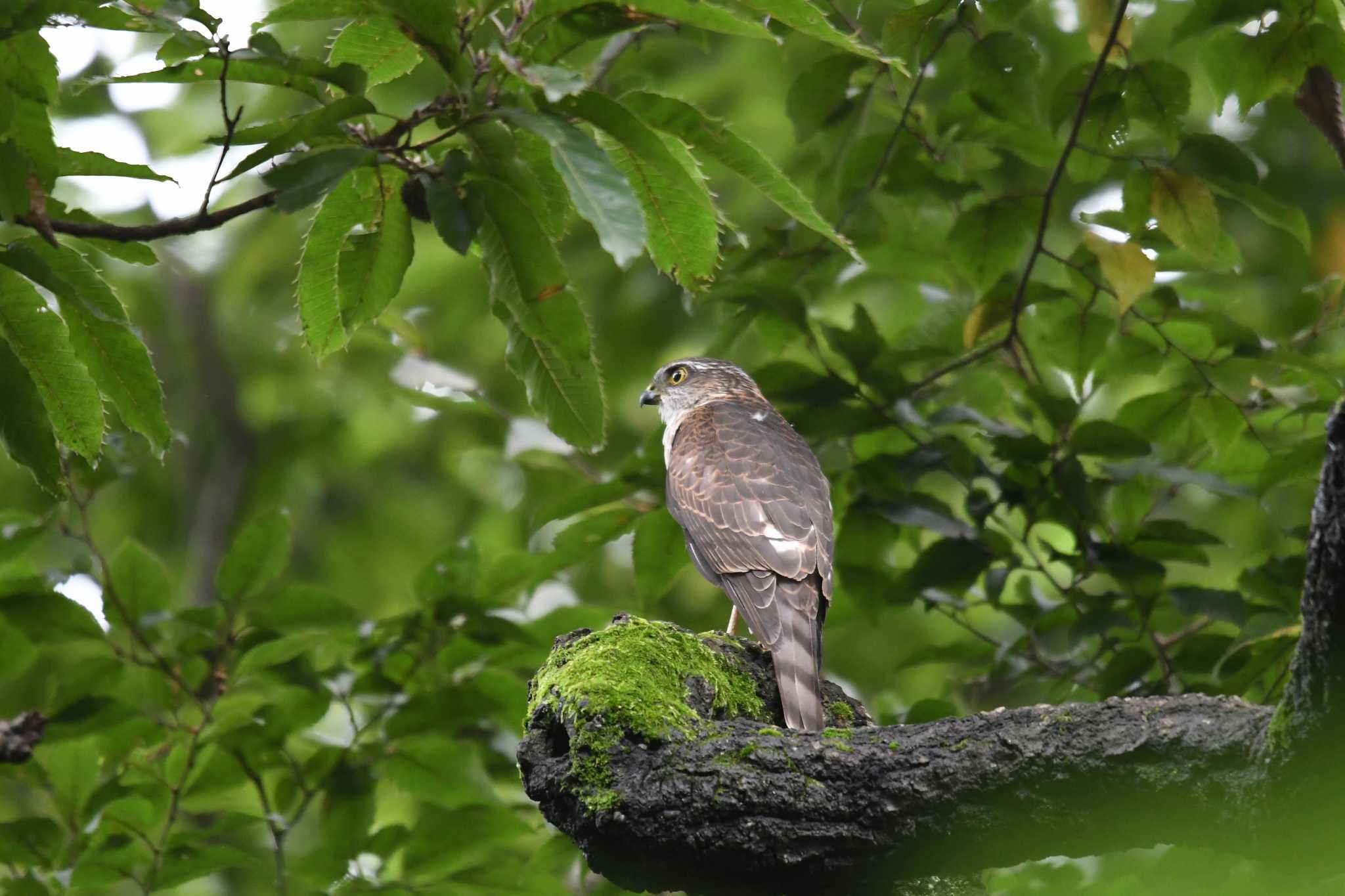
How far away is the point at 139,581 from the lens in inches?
200

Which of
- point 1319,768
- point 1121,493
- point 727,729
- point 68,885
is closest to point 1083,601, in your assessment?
point 1121,493

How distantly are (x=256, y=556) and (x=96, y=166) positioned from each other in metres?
2.50

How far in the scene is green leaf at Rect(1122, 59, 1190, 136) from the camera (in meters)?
4.27

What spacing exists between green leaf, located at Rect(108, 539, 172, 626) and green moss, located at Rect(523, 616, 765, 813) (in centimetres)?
247

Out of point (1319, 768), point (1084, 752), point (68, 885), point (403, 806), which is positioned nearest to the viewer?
point (1319, 768)

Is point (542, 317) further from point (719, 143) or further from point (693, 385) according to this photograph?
point (693, 385)

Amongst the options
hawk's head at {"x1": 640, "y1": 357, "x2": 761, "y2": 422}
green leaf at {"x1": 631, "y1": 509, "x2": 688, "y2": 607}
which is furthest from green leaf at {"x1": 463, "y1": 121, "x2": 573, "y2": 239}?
hawk's head at {"x1": 640, "y1": 357, "x2": 761, "y2": 422}

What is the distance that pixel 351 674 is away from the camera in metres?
5.52

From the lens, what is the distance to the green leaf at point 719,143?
2.74 m

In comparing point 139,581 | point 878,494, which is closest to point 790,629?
point 878,494

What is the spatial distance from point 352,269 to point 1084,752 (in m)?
1.90

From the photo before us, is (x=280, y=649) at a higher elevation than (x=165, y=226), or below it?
below

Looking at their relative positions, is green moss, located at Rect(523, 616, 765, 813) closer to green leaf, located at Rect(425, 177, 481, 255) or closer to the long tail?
the long tail

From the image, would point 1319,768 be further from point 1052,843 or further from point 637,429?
point 637,429
